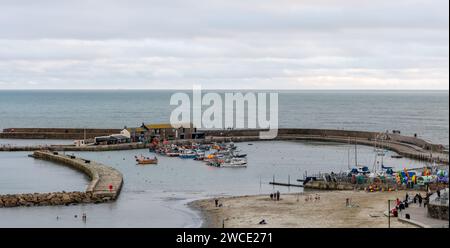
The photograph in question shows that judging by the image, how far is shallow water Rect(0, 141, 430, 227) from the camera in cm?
4812

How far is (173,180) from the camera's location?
230ft

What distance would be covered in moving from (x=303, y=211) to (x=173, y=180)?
78.3ft

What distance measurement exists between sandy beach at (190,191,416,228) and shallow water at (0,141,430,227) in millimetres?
2000

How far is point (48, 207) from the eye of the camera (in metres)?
52.7

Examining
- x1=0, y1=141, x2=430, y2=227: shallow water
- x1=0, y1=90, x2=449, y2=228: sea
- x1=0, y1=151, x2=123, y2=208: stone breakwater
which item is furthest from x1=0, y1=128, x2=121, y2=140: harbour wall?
x1=0, y1=151, x2=123, y2=208: stone breakwater

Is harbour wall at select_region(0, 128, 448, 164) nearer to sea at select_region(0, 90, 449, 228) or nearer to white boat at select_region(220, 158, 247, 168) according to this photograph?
sea at select_region(0, 90, 449, 228)

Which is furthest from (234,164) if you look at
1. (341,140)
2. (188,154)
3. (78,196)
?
(341,140)

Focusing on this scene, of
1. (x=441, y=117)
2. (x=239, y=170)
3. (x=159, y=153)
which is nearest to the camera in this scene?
(x=239, y=170)

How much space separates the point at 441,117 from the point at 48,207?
532 feet

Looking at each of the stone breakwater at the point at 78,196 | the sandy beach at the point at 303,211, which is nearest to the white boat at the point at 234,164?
the stone breakwater at the point at 78,196

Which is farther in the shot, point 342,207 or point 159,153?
point 159,153

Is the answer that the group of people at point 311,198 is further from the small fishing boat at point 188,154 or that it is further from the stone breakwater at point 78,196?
the small fishing boat at point 188,154
